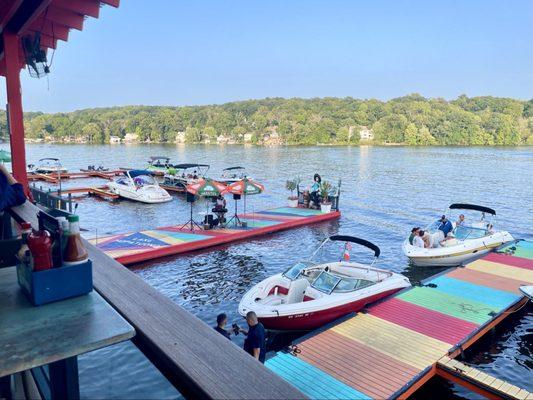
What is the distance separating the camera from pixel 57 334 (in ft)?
5.32

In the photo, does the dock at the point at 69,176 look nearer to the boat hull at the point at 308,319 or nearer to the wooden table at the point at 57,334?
the boat hull at the point at 308,319

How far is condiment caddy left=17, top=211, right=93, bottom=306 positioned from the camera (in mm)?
1940

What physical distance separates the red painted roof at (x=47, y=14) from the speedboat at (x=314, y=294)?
748 cm

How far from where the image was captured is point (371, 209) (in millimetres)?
29578

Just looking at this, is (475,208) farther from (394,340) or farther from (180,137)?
(180,137)

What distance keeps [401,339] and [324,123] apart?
438 ft

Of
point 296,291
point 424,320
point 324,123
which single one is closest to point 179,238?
point 296,291

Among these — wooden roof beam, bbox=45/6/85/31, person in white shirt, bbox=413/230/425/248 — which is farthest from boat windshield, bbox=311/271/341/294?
wooden roof beam, bbox=45/6/85/31

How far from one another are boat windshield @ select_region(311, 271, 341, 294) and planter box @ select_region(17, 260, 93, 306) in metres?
9.25

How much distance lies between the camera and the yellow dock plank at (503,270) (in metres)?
13.7

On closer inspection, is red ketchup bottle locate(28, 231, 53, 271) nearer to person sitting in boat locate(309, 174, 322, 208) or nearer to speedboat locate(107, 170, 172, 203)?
person sitting in boat locate(309, 174, 322, 208)

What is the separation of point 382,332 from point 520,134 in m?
144

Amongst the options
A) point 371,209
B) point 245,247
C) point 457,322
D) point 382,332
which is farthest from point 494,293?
point 371,209

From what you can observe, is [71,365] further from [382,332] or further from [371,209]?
[371,209]
